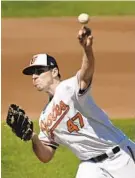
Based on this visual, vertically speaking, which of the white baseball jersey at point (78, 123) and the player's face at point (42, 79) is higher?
the player's face at point (42, 79)

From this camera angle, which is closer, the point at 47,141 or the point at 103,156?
the point at 103,156

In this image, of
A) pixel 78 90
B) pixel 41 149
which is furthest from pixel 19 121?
pixel 78 90

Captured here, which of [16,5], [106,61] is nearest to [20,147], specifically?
[106,61]

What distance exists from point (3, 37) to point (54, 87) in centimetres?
903

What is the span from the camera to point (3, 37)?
13.8m

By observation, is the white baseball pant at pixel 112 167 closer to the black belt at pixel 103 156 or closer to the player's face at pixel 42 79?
the black belt at pixel 103 156

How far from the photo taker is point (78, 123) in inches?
187

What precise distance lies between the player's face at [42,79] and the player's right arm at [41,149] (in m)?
0.33

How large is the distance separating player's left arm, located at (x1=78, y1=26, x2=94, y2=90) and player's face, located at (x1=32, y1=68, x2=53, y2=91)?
35 cm

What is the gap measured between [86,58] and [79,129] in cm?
54

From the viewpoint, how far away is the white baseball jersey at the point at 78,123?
4.71 metres

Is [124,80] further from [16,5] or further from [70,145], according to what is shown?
[70,145]

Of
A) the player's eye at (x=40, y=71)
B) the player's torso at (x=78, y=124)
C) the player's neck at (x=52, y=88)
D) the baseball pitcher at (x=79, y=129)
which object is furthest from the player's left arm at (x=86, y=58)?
the player's eye at (x=40, y=71)

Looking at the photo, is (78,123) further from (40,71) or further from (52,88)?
(40,71)
